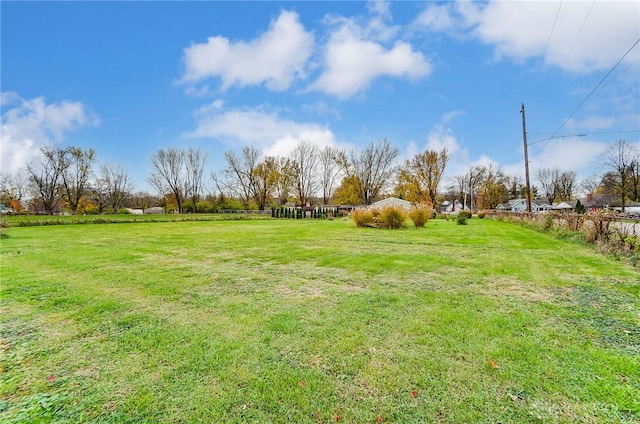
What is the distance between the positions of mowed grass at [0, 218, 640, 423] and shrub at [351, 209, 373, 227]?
1013 cm

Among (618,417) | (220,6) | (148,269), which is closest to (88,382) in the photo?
(618,417)

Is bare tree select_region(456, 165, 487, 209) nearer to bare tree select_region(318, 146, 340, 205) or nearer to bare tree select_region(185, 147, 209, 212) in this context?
bare tree select_region(318, 146, 340, 205)

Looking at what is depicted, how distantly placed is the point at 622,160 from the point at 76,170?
222 ft

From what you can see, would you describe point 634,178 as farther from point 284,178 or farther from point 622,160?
point 284,178

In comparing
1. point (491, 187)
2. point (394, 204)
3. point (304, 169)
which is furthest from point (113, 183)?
point (491, 187)

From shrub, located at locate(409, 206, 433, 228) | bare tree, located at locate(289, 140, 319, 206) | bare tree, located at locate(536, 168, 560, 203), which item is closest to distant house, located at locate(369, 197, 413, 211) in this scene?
shrub, located at locate(409, 206, 433, 228)

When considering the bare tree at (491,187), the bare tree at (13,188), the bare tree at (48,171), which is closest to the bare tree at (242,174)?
the bare tree at (48,171)

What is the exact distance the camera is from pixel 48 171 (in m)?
32.5

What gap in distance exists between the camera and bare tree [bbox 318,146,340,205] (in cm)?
4356

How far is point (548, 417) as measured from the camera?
62.0 inches

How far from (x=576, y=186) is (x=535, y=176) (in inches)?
279

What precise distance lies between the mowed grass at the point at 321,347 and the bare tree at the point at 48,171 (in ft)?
125

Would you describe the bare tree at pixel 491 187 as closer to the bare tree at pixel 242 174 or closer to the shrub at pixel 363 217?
the bare tree at pixel 242 174

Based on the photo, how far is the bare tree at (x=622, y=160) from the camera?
1346 inches
